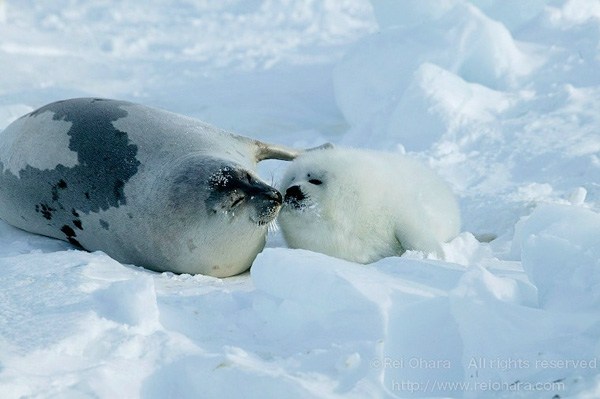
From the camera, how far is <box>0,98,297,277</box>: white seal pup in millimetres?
2641

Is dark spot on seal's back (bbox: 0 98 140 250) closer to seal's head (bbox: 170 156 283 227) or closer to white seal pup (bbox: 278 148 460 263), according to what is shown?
seal's head (bbox: 170 156 283 227)

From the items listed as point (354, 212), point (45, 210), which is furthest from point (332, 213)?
point (45, 210)

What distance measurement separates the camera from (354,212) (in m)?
2.82

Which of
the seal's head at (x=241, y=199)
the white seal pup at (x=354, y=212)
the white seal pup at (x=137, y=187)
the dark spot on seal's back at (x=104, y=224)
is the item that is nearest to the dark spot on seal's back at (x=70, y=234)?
the white seal pup at (x=137, y=187)

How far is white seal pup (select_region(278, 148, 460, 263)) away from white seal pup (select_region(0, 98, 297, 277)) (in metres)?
0.18

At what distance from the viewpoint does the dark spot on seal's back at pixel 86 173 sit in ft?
→ 9.18

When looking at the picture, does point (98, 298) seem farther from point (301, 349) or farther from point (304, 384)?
point (304, 384)

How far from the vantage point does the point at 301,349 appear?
169cm

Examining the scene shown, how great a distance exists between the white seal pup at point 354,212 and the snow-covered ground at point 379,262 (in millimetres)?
142

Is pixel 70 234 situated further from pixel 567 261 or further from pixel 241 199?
pixel 567 261

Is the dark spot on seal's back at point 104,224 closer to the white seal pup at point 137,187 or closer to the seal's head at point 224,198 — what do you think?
the white seal pup at point 137,187

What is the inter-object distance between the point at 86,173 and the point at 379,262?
1.09 metres

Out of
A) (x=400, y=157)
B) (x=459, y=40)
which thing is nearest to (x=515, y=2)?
(x=459, y=40)

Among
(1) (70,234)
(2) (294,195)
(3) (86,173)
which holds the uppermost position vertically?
(3) (86,173)
